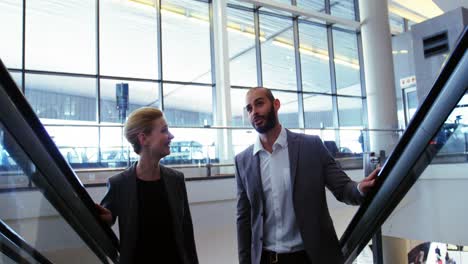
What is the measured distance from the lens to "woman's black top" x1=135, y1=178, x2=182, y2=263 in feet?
6.81

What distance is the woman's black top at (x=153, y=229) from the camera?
81.7 inches

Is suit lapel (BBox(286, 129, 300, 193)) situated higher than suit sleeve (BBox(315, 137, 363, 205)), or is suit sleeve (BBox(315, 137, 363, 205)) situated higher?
suit lapel (BBox(286, 129, 300, 193))

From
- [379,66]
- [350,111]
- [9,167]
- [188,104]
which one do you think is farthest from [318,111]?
[9,167]

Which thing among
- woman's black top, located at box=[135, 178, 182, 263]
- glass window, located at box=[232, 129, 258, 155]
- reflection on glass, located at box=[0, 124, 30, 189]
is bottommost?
woman's black top, located at box=[135, 178, 182, 263]

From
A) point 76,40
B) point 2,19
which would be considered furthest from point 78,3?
point 2,19

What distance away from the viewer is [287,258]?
201 centimetres

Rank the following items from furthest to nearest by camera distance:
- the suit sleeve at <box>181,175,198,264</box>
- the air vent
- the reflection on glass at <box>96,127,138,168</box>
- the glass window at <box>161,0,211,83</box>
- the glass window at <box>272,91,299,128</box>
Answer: the glass window at <box>272,91,299,128</box>, the glass window at <box>161,0,211,83</box>, the air vent, the reflection on glass at <box>96,127,138,168</box>, the suit sleeve at <box>181,175,198,264</box>

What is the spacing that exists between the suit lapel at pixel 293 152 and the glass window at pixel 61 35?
7.91 metres

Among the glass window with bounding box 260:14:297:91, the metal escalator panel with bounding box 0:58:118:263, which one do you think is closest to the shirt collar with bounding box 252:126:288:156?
the metal escalator panel with bounding box 0:58:118:263

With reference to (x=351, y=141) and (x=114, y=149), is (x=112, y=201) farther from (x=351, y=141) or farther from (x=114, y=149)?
(x=351, y=141)

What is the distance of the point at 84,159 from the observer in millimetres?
6430

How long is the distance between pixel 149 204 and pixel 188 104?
853cm

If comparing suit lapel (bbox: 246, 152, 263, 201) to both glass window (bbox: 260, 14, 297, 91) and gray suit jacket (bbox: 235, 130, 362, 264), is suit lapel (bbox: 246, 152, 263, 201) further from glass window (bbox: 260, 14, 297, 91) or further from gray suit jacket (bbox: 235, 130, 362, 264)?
glass window (bbox: 260, 14, 297, 91)

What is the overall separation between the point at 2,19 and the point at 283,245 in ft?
28.3
